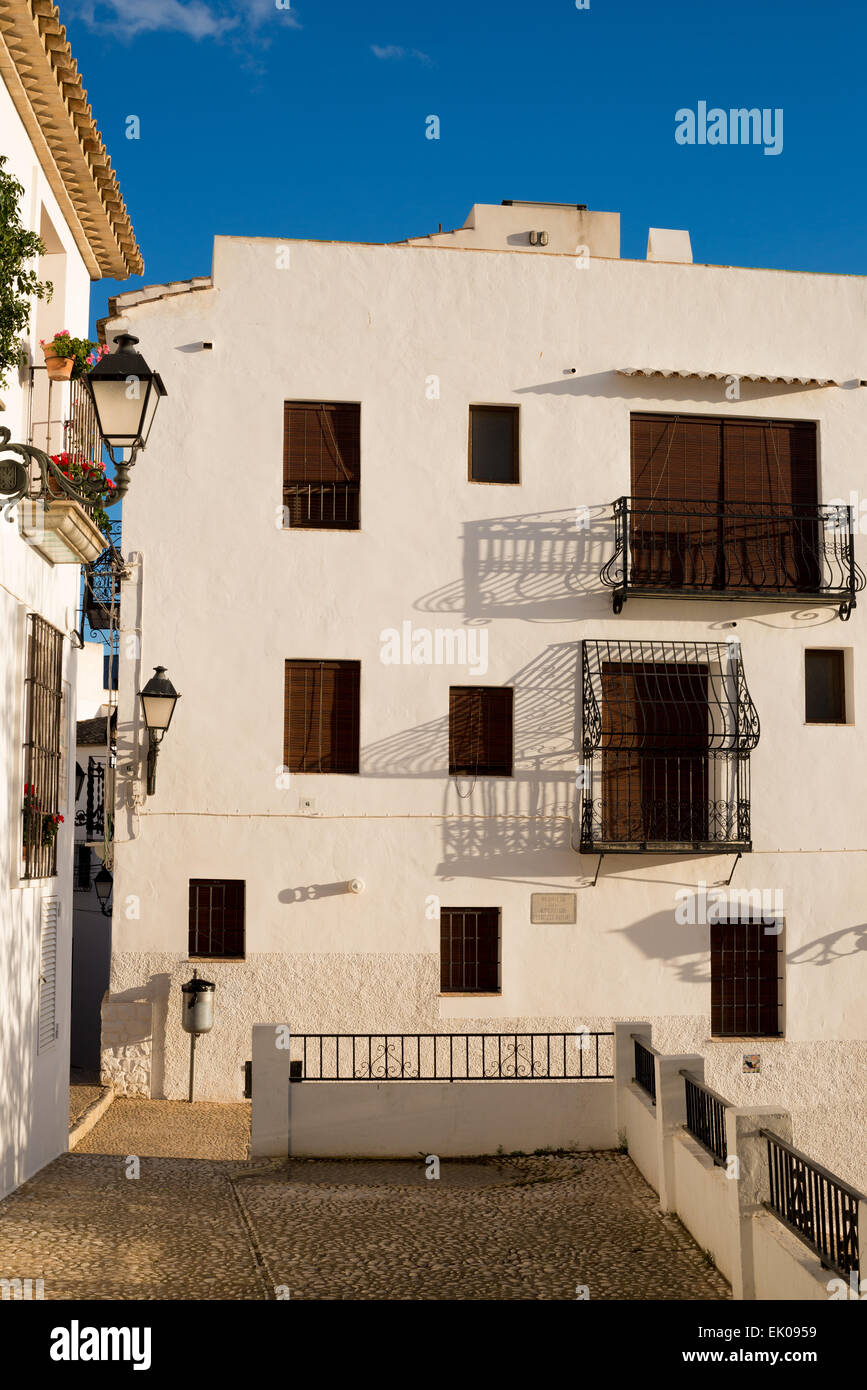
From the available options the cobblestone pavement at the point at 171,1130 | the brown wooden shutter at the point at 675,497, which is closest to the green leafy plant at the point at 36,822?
the cobblestone pavement at the point at 171,1130

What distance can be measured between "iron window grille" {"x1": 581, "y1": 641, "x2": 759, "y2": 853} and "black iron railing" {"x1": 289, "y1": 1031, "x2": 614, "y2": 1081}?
2.40 meters

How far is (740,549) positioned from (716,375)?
2.06m

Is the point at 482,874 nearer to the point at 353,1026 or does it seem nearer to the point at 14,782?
the point at 353,1026

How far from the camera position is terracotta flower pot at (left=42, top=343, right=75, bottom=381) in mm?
9703

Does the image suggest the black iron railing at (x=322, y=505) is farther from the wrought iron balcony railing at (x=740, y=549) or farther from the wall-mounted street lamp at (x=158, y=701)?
the wrought iron balcony railing at (x=740, y=549)

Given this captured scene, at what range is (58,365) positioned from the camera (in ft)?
31.9

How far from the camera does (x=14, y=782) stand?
923 centimetres

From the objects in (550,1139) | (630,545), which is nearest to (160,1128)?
(550,1139)

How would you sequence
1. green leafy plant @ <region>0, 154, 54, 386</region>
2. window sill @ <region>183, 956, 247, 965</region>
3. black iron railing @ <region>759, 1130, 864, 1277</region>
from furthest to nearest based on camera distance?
window sill @ <region>183, 956, 247, 965</region> < green leafy plant @ <region>0, 154, 54, 386</region> < black iron railing @ <region>759, 1130, 864, 1277</region>

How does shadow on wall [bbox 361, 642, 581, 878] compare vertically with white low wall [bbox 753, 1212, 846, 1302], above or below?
above

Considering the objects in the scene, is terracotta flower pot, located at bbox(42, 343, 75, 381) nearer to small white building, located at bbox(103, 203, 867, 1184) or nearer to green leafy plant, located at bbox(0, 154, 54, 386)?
green leafy plant, located at bbox(0, 154, 54, 386)

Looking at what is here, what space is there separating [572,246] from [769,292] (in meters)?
A: 2.73

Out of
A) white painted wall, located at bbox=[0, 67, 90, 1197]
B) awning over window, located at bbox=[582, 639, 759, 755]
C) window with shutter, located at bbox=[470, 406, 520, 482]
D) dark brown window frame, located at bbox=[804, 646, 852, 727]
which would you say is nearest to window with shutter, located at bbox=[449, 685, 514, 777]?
awning over window, located at bbox=[582, 639, 759, 755]

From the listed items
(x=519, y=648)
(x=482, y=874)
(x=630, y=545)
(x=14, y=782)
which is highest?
(x=630, y=545)
